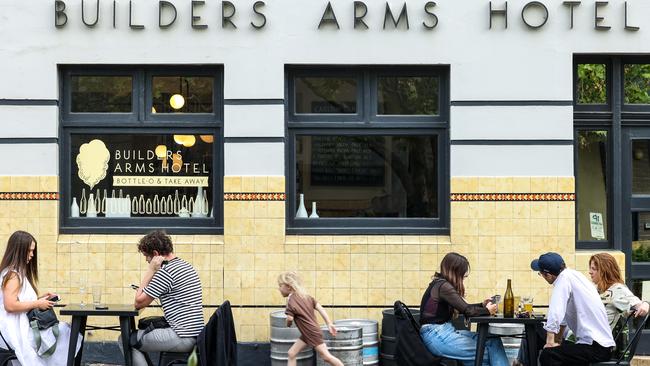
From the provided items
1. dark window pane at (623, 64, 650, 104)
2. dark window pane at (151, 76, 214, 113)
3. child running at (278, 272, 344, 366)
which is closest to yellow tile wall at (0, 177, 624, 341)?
dark window pane at (151, 76, 214, 113)

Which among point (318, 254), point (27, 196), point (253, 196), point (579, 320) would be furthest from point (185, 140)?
point (579, 320)

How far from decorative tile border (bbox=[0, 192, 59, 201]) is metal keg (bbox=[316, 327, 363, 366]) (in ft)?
11.4

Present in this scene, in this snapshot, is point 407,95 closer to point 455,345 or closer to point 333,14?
point 333,14

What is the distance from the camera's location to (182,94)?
11.6m

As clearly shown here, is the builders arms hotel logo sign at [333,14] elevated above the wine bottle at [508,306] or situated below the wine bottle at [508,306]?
above

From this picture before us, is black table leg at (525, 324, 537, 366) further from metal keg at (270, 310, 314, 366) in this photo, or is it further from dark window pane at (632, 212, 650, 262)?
dark window pane at (632, 212, 650, 262)

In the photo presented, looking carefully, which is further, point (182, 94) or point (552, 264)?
point (182, 94)

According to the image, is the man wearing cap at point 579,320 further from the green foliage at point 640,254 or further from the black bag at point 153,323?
the black bag at point 153,323

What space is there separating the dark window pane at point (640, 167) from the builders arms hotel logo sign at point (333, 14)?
1.36 metres

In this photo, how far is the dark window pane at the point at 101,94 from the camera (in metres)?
11.6

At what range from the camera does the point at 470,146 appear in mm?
11266

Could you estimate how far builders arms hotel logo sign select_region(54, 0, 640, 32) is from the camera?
11266 mm

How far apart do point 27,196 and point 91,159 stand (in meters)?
0.84

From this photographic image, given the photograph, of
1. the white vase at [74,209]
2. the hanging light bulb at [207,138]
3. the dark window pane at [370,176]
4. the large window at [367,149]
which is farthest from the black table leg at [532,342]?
the white vase at [74,209]
